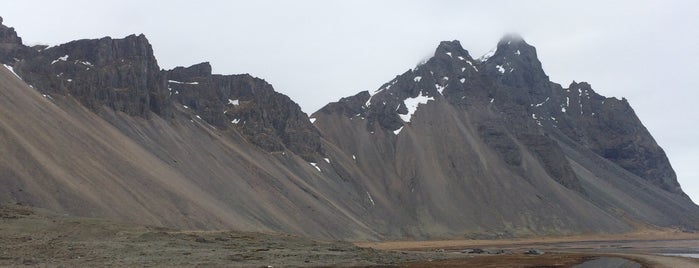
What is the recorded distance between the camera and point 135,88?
508 feet

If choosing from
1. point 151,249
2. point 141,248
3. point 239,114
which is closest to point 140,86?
point 239,114

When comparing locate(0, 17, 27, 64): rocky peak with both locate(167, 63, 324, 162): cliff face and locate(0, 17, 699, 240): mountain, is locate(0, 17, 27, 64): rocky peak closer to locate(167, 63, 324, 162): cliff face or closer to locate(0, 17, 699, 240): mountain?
locate(0, 17, 699, 240): mountain

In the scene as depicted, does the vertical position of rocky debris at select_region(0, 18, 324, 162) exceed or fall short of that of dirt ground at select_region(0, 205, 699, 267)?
it exceeds it

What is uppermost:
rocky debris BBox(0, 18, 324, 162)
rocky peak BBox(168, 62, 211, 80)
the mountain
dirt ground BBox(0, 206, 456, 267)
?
rocky peak BBox(168, 62, 211, 80)

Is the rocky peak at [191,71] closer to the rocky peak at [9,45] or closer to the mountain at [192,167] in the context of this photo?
the mountain at [192,167]

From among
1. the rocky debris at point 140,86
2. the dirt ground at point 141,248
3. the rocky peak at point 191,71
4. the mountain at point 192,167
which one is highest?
the rocky peak at point 191,71

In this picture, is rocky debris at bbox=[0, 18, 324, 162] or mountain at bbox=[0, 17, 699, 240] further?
→ rocky debris at bbox=[0, 18, 324, 162]

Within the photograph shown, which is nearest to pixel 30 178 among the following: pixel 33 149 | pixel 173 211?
pixel 33 149

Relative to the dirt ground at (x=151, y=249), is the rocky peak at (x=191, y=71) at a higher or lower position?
higher

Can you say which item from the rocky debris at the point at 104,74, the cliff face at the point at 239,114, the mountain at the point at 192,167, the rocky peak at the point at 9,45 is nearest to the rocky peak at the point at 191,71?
the cliff face at the point at 239,114

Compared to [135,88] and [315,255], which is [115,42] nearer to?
[135,88]

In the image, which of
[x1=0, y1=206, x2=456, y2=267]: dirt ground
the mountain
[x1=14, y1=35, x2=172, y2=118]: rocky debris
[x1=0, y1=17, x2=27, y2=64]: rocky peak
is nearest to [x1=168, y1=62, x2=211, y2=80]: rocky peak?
the mountain

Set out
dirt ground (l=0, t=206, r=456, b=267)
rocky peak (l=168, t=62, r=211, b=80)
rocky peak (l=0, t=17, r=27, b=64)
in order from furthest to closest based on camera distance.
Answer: rocky peak (l=168, t=62, r=211, b=80), rocky peak (l=0, t=17, r=27, b=64), dirt ground (l=0, t=206, r=456, b=267)

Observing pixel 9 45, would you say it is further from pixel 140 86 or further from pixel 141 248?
pixel 141 248
